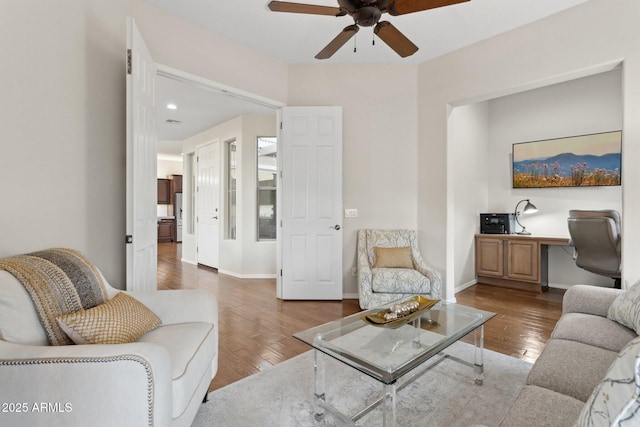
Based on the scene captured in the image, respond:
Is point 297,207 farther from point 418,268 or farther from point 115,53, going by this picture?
point 115,53

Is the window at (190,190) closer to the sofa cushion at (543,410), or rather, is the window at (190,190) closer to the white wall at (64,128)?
the white wall at (64,128)

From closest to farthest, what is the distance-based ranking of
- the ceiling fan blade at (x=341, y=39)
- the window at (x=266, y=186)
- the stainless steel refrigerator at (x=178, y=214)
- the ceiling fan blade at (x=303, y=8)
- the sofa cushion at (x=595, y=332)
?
the sofa cushion at (x=595, y=332), the ceiling fan blade at (x=303, y=8), the ceiling fan blade at (x=341, y=39), the window at (x=266, y=186), the stainless steel refrigerator at (x=178, y=214)

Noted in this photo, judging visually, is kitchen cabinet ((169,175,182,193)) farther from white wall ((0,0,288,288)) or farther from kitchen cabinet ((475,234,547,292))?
kitchen cabinet ((475,234,547,292))

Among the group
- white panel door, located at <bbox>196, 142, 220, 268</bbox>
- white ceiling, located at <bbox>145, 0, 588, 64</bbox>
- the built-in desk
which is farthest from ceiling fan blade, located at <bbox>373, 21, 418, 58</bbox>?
white panel door, located at <bbox>196, 142, 220, 268</bbox>

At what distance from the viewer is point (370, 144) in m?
3.93

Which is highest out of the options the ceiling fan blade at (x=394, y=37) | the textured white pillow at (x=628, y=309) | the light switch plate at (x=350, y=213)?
the ceiling fan blade at (x=394, y=37)

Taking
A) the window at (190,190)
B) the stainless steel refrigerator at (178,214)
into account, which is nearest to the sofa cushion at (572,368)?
the window at (190,190)

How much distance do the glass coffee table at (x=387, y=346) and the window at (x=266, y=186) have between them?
3.41 m

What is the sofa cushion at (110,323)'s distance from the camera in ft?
4.05

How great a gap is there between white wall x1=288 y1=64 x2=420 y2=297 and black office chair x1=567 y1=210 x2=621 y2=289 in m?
1.69

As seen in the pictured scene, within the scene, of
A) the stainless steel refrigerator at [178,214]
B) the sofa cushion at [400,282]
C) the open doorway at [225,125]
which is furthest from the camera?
the stainless steel refrigerator at [178,214]

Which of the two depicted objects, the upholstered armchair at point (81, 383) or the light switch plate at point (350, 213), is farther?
the light switch plate at point (350, 213)

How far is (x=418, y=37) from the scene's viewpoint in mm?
3250

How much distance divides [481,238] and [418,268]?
1638 millimetres
